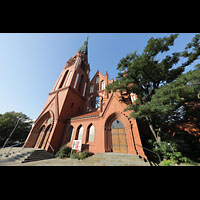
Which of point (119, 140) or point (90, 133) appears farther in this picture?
point (90, 133)

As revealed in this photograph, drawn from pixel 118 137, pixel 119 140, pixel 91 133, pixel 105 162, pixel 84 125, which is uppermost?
pixel 84 125

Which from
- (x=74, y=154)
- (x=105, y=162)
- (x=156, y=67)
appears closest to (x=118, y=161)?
(x=105, y=162)

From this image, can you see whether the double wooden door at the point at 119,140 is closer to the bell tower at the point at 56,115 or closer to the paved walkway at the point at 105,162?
the paved walkway at the point at 105,162

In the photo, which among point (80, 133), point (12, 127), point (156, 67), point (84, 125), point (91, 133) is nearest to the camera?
point (156, 67)

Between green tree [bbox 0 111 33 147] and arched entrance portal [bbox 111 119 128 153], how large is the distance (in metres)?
22.6

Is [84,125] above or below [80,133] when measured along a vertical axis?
above

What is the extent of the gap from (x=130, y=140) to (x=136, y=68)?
708 cm

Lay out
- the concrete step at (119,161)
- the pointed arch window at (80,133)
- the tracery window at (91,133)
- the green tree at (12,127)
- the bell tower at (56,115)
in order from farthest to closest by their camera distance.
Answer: the green tree at (12,127)
the pointed arch window at (80,133)
the bell tower at (56,115)
the tracery window at (91,133)
the concrete step at (119,161)

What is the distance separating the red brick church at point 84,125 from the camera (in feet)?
27.8

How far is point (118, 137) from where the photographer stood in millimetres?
8711

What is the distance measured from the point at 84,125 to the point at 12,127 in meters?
21.4

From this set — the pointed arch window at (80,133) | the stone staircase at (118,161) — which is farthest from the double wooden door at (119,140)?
the pointed arch window at (80,133)

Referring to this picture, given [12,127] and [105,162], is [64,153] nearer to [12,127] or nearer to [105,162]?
[105,162]
